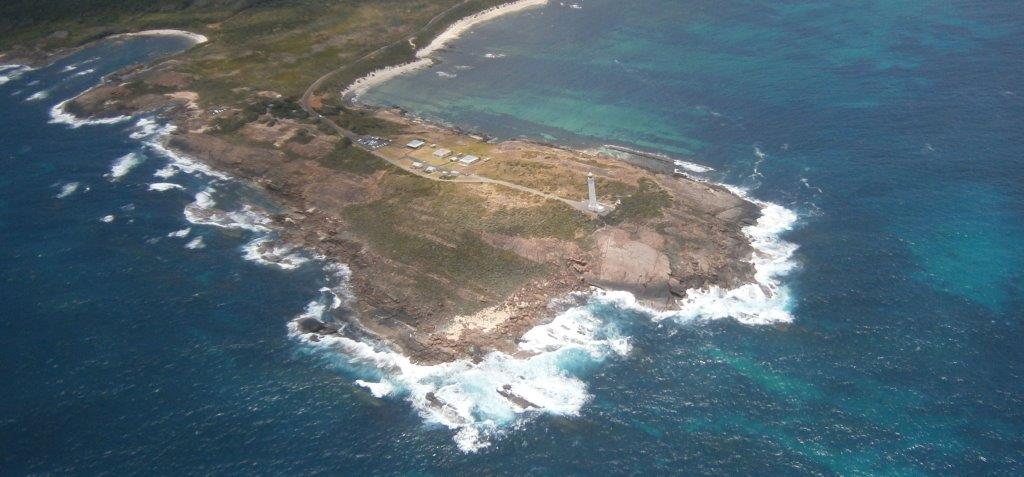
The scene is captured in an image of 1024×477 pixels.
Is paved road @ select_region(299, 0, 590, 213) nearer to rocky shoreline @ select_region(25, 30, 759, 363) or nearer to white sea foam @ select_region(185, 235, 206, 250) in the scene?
rocky shoreline @ select_region(25, 30, 759, 363)

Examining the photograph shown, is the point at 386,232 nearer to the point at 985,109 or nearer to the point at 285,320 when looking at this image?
the point at 285,320

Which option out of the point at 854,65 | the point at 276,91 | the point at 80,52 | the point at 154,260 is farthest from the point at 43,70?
the point at 854,65

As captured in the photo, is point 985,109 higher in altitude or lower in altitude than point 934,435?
higher

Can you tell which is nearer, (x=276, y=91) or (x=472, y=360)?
(x=472, y=360)

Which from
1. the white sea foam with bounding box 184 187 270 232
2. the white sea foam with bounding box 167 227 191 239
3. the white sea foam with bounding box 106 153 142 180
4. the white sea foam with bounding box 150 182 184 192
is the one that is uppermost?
the white sea foam with bounding box 106 153 142 180

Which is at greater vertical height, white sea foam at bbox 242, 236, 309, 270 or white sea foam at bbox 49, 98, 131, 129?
white sea foam at bbox 49, 98, 131, 129

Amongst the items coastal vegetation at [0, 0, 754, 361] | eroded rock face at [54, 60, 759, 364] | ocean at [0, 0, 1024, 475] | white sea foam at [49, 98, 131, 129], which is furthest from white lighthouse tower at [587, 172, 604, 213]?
white sea foam at [49, 98, 131, 129]
